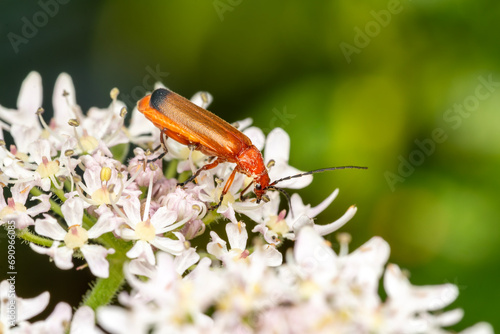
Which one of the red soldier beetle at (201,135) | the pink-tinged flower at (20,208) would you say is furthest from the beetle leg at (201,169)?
the pink-tinged flower at (20,208)

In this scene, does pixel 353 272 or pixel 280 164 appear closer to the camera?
pixel 353 272

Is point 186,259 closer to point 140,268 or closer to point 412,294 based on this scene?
point 140,268

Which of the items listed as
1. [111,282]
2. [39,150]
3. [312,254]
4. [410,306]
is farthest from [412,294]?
[39,150]

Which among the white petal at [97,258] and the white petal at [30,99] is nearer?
the white petal at [97,258]

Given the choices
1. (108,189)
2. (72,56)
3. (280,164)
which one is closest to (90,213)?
(108,189)

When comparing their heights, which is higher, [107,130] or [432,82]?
[432,82]

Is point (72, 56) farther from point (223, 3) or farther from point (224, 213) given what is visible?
point (224, 213)

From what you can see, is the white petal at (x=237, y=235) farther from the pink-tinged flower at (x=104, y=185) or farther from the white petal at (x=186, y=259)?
the pink-tinged flower at (x=104, y=185)
